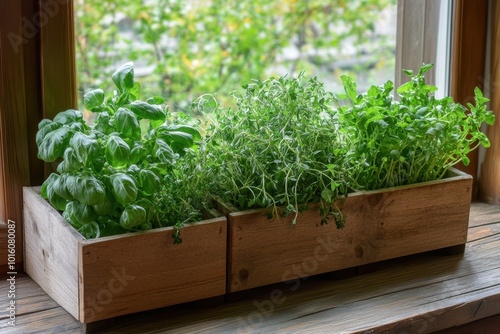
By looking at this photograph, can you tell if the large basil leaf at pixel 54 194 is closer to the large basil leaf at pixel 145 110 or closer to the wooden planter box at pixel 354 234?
the large basil leaf at pixel 145 110

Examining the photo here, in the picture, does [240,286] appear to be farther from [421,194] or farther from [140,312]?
[421,194]

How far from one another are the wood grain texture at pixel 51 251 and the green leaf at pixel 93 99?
19 centimetres

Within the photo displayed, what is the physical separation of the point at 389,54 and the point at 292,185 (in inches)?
115

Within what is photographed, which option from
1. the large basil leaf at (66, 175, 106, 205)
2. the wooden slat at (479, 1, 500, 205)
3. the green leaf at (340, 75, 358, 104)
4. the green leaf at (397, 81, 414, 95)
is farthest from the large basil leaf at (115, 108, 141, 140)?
the wooden slat at (479, 1, 500, 205)

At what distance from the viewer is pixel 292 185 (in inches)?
53.9

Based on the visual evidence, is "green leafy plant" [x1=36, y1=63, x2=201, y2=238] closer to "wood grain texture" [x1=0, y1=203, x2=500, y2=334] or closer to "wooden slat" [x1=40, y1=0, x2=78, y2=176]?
"wooden slat" [x1=40, y1=0, x2=78, y2=176]

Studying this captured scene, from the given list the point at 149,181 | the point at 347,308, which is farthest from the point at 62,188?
the point at 347,308

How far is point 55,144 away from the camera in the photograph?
4.04 feet

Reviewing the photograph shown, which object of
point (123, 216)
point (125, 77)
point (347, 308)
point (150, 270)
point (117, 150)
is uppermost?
point (125, 77)

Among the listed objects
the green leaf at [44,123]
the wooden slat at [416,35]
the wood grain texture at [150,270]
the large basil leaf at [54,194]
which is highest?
the wooden slat at [416,35]

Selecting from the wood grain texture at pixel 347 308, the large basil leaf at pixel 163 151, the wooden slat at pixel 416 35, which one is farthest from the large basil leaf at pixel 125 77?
the wooden slat at pixel 416 35

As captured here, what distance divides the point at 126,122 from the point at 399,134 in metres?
0.55

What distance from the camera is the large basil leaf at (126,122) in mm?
1239

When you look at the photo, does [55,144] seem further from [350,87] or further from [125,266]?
[350,87]
